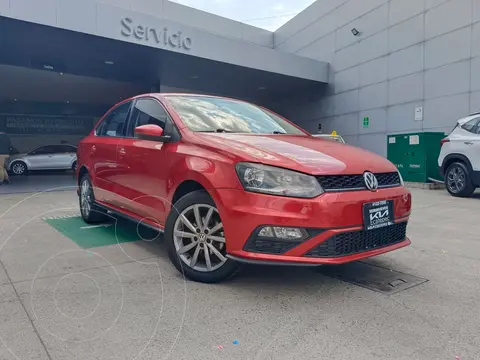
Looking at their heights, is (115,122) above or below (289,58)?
below

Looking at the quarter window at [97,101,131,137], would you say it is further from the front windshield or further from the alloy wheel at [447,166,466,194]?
the alloy wheel at [447,166,466,194]

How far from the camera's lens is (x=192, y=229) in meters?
3.16

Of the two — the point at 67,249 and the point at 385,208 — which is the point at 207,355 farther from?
the point at 67,249

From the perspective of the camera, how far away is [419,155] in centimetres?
1089

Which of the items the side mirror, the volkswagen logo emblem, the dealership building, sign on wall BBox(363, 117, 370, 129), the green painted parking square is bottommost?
the green painted parking square

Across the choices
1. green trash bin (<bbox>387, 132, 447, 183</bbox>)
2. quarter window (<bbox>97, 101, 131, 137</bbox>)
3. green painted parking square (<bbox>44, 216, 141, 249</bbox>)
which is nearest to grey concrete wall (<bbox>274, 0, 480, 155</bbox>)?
green trash bin (<bbox>387, 132, 447, 183</bbox>)

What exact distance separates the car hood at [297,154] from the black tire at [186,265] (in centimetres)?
41

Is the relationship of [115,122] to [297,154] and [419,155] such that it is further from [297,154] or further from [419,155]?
[419,155]

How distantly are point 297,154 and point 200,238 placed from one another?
39.8 inches

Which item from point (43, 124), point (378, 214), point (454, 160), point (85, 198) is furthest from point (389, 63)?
point (43, 124)

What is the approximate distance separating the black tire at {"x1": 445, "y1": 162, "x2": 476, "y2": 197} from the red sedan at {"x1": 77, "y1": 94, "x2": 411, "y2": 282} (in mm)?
5879

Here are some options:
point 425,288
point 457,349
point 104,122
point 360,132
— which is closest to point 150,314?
point 457,349

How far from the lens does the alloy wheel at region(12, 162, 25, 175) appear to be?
54.4 ft

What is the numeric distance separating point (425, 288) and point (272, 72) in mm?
12079
